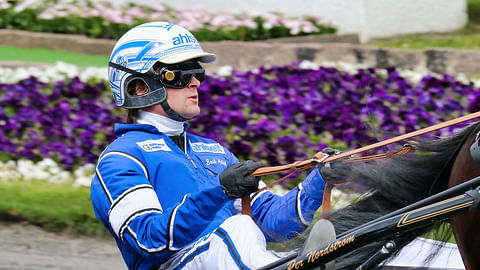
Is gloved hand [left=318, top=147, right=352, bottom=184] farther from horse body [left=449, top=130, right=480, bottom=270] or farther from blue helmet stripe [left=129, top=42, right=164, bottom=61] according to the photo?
blue helmet stripe [left=129, top=42, right=164, bottom=61]

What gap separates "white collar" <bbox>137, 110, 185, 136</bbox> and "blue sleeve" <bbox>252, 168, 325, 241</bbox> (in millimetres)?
474

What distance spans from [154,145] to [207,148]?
34 centimetres

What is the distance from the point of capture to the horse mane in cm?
242

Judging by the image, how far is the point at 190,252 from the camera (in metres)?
2.50

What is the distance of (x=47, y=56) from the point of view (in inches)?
381

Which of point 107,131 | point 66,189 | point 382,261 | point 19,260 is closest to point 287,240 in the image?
point 382,261

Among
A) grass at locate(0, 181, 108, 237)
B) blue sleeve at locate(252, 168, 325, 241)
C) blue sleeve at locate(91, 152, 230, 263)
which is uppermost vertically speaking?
blue sleeve at locate(91, 152, 230, 263)

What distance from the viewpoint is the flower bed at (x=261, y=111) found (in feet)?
17.5

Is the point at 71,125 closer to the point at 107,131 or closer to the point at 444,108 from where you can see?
the point at 107,131

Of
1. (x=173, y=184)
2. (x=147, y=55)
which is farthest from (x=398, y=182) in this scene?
(x=147, y=55)

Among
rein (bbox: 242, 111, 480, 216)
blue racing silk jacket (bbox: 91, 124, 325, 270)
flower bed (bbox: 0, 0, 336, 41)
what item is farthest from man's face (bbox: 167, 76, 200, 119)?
flower bed (bbox: 0, 0, 336, 41)

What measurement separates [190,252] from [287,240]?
0.37 meters

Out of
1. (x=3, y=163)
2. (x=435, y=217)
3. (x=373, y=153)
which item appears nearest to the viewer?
(x=435, y=217)

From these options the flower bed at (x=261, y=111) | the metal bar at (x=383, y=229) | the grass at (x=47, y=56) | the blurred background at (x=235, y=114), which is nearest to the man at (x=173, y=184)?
the metal bar at (x=383, y=229)
